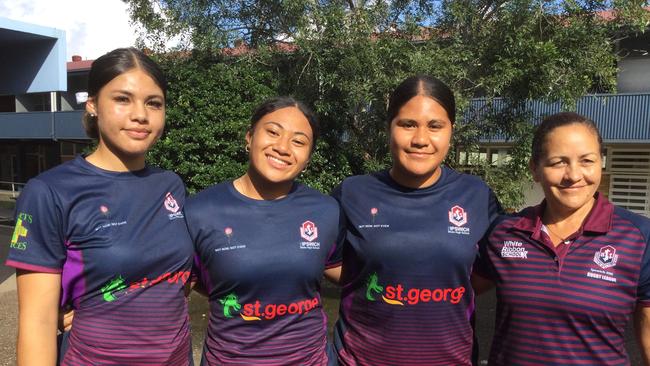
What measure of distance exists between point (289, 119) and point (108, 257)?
985 millimetres

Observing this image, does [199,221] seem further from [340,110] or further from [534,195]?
[534,195]

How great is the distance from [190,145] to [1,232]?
8.79 meters

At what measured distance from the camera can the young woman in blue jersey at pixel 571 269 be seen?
1936 mm

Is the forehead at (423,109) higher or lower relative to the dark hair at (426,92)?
lower

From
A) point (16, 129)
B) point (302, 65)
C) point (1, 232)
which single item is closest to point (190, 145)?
point (302, 65)

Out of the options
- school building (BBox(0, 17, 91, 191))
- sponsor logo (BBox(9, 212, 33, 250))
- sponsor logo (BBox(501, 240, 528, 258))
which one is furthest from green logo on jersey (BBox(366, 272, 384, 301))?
school building (BBox(0, 17, 91, 191))

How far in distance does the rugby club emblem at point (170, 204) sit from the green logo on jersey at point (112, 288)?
371 millimetres

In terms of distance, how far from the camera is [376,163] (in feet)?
23.9

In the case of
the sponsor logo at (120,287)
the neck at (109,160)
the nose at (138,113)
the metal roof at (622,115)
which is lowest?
the sponsor logo at (120,287)

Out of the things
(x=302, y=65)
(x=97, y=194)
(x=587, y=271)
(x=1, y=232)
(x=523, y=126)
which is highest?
(x=302, y=65)

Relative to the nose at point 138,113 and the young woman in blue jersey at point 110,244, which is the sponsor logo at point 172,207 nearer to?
the young woman in blue jersey at point 110,244

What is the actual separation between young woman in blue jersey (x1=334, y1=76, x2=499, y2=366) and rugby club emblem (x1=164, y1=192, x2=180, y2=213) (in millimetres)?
801

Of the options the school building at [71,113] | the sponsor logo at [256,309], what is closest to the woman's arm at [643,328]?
the sponsor logo at [256,309]

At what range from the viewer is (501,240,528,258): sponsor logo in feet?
6.91
